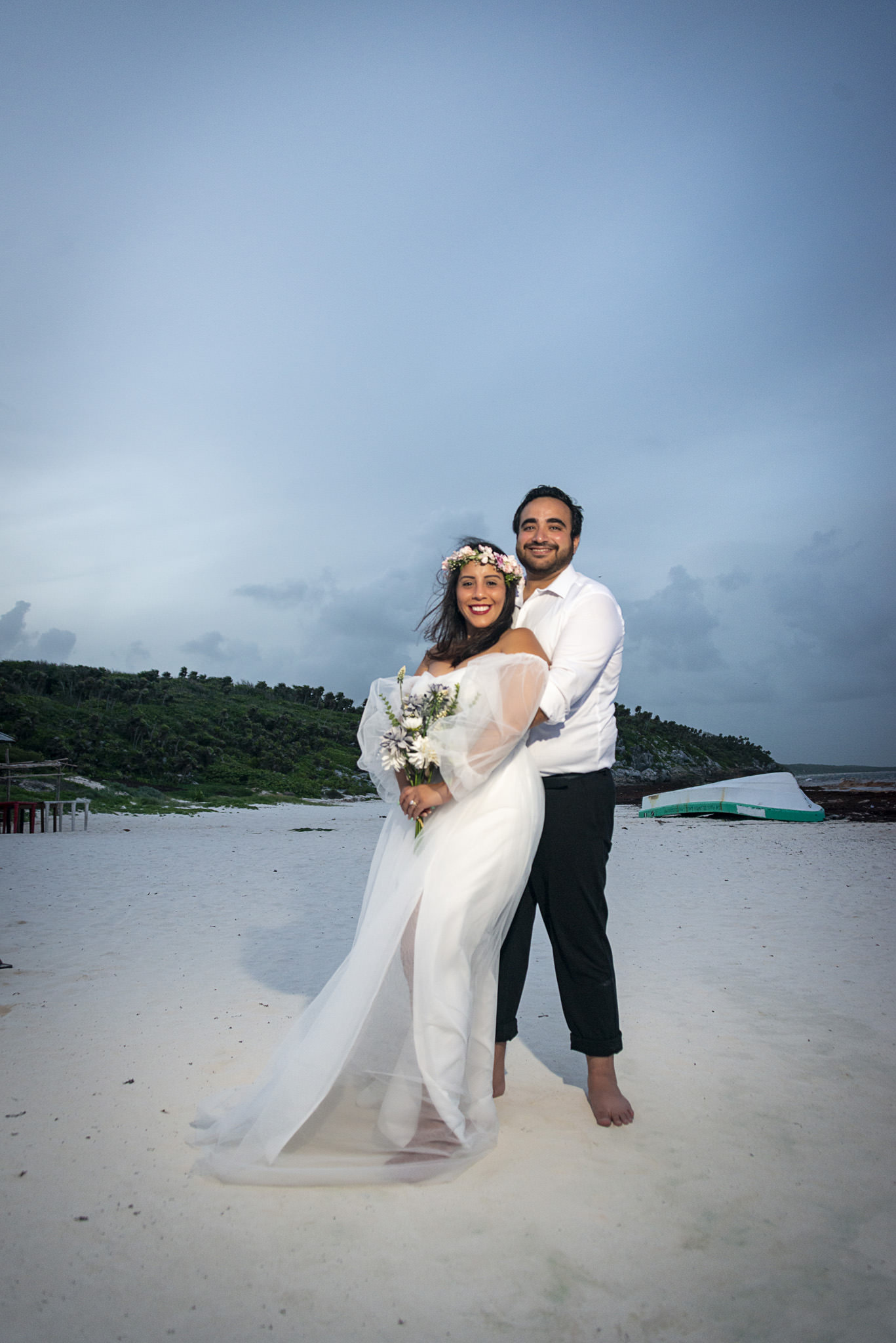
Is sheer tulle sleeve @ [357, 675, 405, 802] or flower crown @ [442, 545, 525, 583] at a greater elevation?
flower crown @ [442, 545, 525, 583]

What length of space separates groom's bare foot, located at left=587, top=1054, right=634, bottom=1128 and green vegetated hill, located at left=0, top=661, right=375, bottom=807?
807 inches

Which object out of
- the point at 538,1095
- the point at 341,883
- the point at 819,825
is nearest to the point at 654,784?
the point at 819,825

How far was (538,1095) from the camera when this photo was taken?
3.53 metres

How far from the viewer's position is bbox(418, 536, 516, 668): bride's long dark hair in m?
3.21

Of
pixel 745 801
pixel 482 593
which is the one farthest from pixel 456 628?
pixel 745 801

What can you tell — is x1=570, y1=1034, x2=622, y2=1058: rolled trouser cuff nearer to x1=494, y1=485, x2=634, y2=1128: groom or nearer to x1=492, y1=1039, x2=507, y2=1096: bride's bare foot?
x1=494, y1=485, x2=634, y2=1128: groom

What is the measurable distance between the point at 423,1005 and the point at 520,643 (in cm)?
139

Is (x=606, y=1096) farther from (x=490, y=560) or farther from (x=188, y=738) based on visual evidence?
(x=188, y=738)

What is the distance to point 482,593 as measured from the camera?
10.5 feet

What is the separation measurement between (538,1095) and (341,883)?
23.0 ft

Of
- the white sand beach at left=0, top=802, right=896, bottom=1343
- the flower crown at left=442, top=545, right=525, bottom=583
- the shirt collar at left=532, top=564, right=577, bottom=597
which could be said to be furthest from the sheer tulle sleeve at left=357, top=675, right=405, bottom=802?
the white sand beach at left=0, top=802, right=896, bottom=1343

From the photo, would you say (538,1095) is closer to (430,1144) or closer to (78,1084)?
(430,1144)

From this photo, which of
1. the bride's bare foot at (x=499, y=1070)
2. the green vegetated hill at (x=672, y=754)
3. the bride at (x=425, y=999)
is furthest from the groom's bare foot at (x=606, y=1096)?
the green vegetated hill at (x=672, y=754)

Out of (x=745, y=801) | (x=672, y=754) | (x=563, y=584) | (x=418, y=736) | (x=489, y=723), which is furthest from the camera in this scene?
(x=672, y=754)
